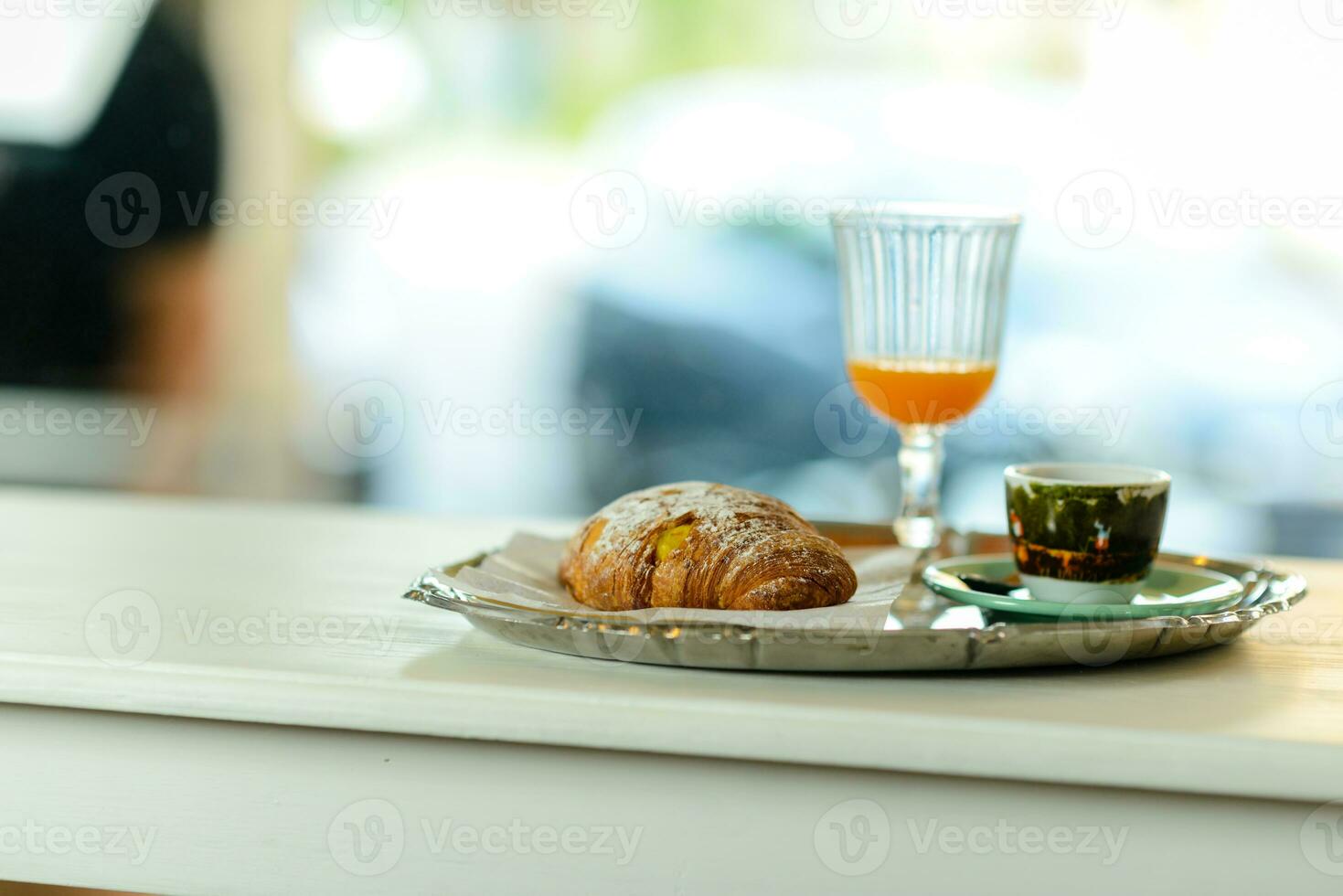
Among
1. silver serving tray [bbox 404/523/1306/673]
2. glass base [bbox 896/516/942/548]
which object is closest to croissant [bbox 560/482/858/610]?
silver serving tray [bbox 404/523/1306/673]

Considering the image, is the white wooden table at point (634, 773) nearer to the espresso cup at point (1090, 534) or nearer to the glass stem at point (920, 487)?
the espresso cup at point (1090, 534)

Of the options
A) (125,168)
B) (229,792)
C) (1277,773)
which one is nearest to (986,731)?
(1277,773)

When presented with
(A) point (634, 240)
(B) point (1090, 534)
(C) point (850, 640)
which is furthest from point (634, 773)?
(A) point (634, 240)

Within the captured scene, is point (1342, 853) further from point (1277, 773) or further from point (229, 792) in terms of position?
point (229, 792)

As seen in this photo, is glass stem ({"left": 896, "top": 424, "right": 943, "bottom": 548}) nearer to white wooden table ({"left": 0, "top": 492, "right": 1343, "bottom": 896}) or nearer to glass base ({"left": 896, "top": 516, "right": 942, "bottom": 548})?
glass base ({"left": 896, "top": 516, "right": 942, "bottom": 548})

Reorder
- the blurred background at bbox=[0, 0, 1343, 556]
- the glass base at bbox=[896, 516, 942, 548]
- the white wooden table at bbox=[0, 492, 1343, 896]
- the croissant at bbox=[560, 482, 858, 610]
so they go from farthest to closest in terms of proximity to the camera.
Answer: the blurred background at bbox=[0, 0, 1343, 556] → the glass base at bbox=[896, 516, 942, 548] → the croissant at bbox=[560, 482, 858, 610] → the white wooden table at bbox=[0, 492, 1343, 896]

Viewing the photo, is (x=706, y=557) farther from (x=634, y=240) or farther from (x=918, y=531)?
(x=634, y=240)
